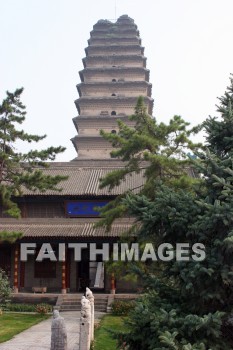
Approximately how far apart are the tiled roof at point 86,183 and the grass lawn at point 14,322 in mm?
6877

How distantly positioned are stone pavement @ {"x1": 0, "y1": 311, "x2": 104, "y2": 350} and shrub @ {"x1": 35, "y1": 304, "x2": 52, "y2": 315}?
7.13ft

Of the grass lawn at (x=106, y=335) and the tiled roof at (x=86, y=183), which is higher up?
the tiled roof at (x=86, y=183)

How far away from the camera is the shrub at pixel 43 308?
1792 cm

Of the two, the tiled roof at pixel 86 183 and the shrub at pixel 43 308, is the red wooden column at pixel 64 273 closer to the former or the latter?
the shrub at pixel 43 308

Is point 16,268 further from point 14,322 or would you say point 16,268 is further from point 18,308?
point 14,322

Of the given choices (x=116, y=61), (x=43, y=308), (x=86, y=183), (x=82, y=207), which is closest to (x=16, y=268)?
(x=43, y=308)

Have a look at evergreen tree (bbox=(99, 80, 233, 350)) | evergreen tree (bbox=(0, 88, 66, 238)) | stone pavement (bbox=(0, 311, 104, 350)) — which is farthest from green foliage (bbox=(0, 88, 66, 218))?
evergreen tree (bbox=(99, 80, 233, 350))

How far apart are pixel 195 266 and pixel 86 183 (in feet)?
59.9

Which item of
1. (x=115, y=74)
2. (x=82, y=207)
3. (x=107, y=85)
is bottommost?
(x=82, y=207)

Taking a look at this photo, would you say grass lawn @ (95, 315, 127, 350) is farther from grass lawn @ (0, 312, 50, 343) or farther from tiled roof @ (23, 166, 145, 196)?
tiled roof @ (23, 166, 145, 196)

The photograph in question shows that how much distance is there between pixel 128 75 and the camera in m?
37.4

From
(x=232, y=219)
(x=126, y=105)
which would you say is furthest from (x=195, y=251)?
(x=126, y=105)

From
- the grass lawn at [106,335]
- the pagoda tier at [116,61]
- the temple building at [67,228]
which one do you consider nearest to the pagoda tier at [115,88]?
the pagoda tier at [116,61]

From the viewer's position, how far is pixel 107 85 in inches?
1446
